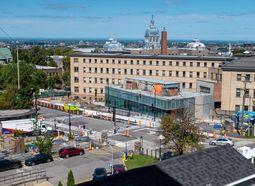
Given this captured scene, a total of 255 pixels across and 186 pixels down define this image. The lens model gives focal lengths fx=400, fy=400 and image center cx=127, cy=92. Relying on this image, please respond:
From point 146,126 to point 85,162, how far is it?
74.4ft

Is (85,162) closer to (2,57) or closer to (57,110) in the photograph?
(57,110)

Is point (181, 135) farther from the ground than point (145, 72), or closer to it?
closer to it

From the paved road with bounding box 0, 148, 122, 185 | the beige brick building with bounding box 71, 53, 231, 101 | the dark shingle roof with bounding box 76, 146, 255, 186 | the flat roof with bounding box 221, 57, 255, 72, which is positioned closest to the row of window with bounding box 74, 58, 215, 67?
the beige brick building with bounding box 71, 53, 231, 101

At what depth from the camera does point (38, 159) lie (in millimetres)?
39281

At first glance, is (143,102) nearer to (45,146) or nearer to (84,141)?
(84,141)

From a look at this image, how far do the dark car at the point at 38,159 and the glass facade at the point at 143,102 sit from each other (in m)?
30.3

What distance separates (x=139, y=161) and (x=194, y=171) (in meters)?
18.8

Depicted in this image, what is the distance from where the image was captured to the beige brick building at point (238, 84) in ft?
226

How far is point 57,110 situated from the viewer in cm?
7800

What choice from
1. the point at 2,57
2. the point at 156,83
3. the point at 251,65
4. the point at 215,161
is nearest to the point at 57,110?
the point at 156,83

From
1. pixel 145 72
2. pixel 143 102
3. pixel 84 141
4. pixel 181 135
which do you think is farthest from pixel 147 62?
pixel 181 135

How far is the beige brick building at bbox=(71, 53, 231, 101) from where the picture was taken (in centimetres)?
8350

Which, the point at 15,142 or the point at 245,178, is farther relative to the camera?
the point at 15,142

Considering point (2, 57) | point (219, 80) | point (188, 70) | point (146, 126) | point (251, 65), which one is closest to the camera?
point (146, 126)
